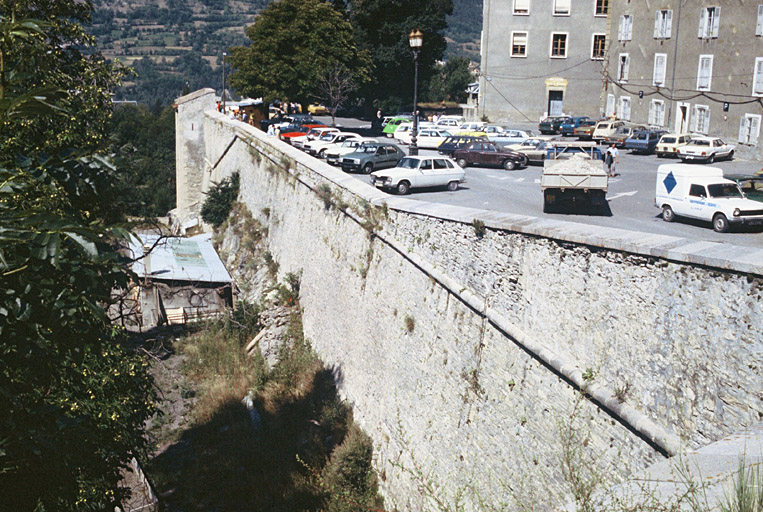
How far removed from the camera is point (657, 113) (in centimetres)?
3850

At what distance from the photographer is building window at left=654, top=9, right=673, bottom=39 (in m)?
36.3

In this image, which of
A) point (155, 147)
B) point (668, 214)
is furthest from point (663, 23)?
point (155, 147)

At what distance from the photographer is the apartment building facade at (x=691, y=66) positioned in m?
30.6

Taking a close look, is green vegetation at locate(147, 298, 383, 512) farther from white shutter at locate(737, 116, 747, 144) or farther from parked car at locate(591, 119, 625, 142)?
parked car at locate(591, 119, 625, 142)

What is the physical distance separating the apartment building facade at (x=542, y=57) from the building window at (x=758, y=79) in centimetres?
1606

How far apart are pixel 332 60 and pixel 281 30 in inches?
127

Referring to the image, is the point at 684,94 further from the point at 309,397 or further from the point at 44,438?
the point at 44,438

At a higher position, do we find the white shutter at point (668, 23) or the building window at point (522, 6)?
the building window at point (522, 6)

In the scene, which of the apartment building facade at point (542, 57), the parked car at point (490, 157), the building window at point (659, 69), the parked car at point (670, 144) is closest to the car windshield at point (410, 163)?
the parked car at point (490, 157)

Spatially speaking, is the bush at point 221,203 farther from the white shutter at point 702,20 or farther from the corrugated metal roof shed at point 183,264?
the white shutter at point 702,20

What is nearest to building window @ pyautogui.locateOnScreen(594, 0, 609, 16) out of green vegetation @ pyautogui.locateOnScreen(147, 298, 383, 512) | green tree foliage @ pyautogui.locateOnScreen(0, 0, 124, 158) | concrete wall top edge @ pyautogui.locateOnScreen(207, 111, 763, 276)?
green vegetation @ pyautogui.locateOnScreen(147, 298, 383, 512)

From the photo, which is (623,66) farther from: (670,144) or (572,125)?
(670,144)

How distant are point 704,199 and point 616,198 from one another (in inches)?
203

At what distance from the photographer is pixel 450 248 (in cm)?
1289
